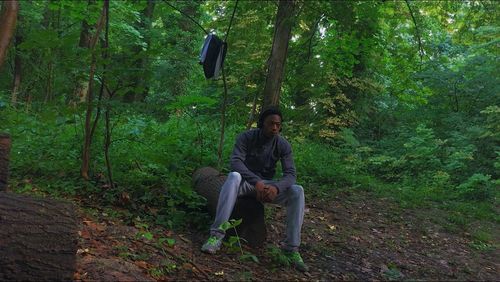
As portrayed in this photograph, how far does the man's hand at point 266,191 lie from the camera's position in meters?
4.55

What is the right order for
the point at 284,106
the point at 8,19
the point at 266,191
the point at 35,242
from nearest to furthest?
the point at 35,242, the point at 266,191, the point at 8,19, the point at 284,106

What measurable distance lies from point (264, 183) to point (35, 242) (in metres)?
2.45

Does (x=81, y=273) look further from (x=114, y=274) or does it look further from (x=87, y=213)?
(x=87, y=213)

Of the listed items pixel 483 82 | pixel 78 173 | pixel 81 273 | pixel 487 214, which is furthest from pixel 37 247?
pixel 483 82

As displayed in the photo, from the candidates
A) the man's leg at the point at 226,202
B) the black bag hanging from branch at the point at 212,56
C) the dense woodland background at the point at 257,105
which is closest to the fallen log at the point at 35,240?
the man's leg at the point at 226,202

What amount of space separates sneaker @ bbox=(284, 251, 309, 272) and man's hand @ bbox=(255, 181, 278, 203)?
591 mm

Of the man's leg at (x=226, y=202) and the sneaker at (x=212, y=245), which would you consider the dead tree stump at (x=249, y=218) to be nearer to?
the man's leg at (x=226, y=202)

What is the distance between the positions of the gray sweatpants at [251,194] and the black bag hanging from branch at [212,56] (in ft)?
7.09

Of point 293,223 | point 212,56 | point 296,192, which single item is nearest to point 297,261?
point 293,223

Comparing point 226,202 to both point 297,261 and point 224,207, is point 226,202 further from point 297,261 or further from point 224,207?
point 297,261

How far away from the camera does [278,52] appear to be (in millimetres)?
7168

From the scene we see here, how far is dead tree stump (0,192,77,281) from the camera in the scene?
2695 millimetres

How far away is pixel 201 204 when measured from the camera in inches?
199

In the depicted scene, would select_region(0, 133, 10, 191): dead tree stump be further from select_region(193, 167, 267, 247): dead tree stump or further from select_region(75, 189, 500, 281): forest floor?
select_region(193, 167, 267, 247): dead tree stump
